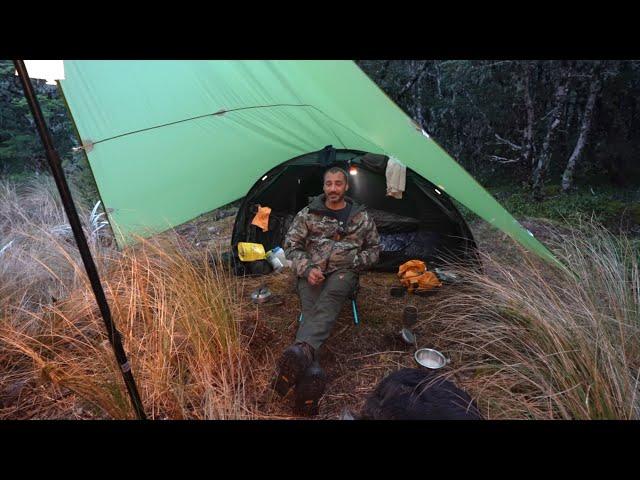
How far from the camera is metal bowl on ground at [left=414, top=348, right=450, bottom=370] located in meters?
2.32

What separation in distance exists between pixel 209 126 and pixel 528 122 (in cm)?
771

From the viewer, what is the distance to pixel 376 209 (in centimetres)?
454

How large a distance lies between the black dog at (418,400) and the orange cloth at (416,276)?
163 cm

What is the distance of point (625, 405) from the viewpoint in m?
1.53

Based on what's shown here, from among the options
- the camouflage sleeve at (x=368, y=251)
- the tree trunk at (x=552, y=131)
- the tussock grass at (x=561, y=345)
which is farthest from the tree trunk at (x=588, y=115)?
the camouflage sleeve at (x=368, y=251)

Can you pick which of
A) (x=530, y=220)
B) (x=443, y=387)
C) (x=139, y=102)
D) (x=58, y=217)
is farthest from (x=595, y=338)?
(x=58, y=217)

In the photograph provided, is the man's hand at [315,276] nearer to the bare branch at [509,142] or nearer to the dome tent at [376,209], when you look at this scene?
the dome tent at [376,209]

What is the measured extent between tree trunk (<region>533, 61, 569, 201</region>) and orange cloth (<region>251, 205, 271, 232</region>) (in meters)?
6.30

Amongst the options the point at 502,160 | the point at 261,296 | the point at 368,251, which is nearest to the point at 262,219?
the point at 261,296

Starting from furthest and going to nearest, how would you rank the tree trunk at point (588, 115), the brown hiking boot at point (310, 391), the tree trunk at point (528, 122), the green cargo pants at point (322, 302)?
the tree trunk at point (528, 122) → the tree trunk at point (588, 115) → the green cargo pants at point (322, 302) → the brown hiking boot at point (310, 391)

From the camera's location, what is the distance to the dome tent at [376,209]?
12.6ft

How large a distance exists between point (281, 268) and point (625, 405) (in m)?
3.28

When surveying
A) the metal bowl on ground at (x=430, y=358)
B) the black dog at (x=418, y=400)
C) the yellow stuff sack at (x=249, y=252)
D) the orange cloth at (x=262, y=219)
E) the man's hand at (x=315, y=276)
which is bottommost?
the metal bowl on ground at (x=430, y=358)
